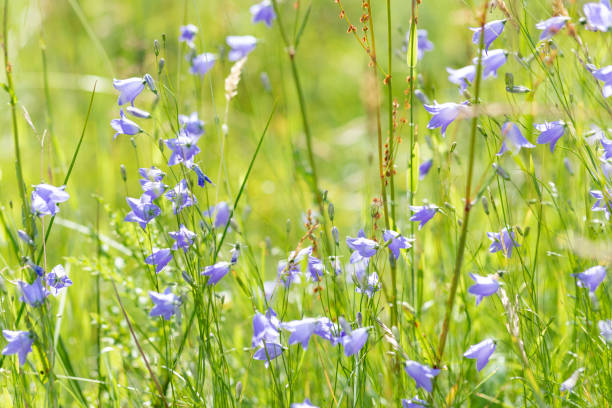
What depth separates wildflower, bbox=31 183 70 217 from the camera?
58.0 inches

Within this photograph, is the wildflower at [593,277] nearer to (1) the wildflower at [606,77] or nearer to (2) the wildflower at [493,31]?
(1) the wildflower at [606,77]

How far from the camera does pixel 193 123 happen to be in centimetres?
182

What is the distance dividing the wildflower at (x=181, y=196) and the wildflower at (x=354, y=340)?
0.48 m

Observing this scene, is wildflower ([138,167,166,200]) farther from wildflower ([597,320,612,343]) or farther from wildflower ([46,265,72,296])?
wildflower ([597,320,612,343])

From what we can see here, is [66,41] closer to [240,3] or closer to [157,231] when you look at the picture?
[240,3]

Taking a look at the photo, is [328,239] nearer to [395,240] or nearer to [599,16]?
[395,240]

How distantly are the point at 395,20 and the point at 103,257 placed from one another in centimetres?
375

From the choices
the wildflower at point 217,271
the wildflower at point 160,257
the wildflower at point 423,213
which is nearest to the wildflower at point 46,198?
the wildflower at point 160,257

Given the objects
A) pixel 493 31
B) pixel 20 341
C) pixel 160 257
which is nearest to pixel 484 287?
pixel 493 31

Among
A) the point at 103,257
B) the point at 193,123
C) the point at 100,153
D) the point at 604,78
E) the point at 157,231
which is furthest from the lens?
the point at 100,153

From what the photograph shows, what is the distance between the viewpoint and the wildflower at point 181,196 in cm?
147

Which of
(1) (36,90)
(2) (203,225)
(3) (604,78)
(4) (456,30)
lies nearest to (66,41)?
(1) (36,90)

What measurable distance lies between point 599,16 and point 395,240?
703 millimetres

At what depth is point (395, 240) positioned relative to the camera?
61.7 inches
